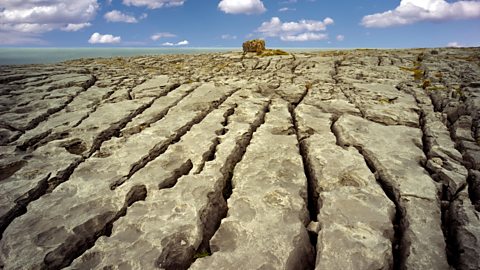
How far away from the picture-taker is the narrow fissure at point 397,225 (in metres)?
6.70

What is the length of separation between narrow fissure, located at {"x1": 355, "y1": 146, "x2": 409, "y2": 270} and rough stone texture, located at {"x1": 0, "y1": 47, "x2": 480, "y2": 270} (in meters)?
0.03

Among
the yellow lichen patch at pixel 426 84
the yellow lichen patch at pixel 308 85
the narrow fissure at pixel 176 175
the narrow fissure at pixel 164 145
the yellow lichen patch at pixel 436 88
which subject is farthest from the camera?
the yellow lichen patch at pixel 308 85

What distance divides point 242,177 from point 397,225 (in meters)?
4.41

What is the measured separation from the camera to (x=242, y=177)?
9430 millimetres

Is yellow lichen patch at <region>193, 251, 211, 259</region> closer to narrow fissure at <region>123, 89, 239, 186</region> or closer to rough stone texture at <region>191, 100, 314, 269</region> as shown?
rough stone texture at <region>191, 100, 314, 269</region>

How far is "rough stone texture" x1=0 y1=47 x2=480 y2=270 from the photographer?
6703 millimetres

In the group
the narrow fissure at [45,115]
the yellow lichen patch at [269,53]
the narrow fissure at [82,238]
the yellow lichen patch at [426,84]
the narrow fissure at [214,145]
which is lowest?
the narrow fissure at [82,238]

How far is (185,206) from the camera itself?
26.2ft

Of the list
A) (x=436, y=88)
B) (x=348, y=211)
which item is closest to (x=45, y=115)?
(x=348, y=211)

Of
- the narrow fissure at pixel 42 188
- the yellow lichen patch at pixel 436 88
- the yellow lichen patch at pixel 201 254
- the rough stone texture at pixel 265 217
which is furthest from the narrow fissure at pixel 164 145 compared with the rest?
the yellow lichen patch at pixel 436 88

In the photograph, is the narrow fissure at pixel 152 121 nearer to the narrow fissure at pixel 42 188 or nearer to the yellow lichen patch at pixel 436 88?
the narrow fissure at pixel 42 188

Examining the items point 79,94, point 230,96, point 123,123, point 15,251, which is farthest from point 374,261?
point 79,94

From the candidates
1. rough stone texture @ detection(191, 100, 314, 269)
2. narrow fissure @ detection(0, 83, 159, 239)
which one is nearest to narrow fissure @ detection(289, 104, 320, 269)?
rough stone texture @ detection(191, 100, 314, 269)

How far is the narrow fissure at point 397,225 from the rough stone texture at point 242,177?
3cm
